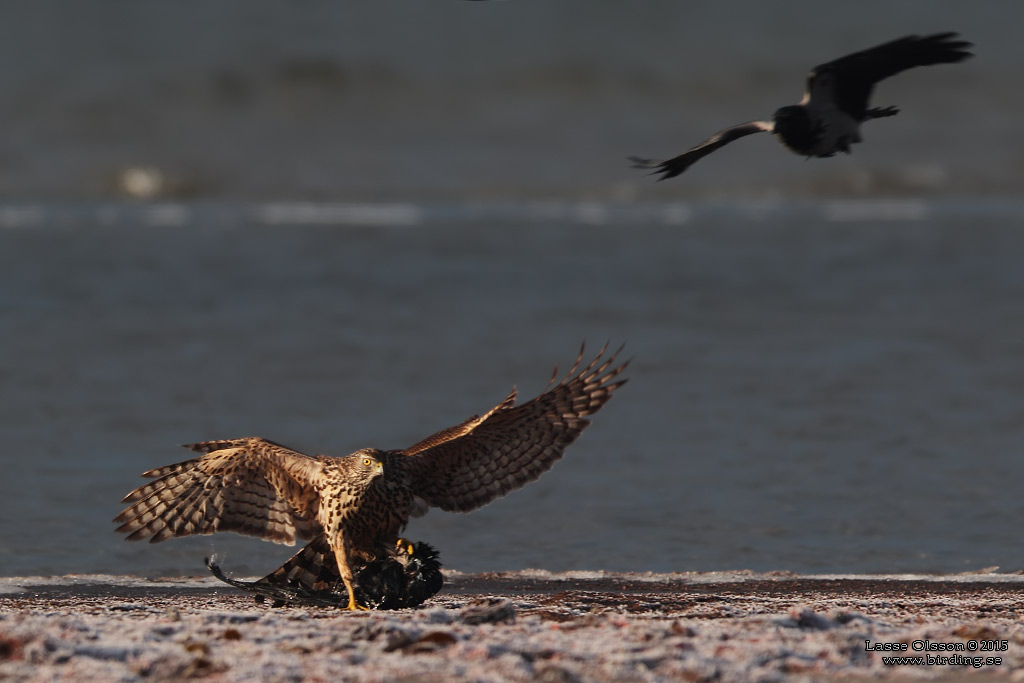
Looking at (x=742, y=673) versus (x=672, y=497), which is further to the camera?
(x=672, y=497)

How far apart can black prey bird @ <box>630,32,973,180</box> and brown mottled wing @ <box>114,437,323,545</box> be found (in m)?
1.79

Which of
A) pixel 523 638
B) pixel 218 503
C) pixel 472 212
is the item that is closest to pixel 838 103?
pixel 523 638

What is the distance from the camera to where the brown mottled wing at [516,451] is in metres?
5.67

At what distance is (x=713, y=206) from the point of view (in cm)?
1920

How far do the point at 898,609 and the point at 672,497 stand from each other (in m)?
2.46

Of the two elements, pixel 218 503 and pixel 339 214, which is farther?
pixel 339 214

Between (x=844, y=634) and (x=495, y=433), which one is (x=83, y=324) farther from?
(x=844, y=634)

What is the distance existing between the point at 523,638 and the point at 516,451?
1.23m

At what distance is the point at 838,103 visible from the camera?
568 cm

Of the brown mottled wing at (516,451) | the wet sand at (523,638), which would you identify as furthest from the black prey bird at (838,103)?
the wet sand at (523,638)

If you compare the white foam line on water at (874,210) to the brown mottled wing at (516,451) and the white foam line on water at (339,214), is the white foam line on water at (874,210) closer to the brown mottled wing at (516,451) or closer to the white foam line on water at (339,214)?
the white foam line on water at (339,214)

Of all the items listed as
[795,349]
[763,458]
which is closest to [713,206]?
[795,349]

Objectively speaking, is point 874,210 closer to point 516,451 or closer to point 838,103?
point 838,103

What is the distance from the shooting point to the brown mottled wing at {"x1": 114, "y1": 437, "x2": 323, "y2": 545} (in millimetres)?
5621
